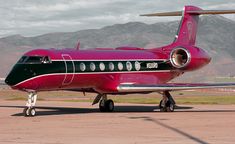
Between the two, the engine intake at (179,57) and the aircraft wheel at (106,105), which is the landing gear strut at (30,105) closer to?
the aircraft wheel at (106,105)

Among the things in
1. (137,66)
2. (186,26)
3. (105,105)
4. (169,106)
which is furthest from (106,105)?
(186,26)

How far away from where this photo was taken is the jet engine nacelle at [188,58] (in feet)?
97.2

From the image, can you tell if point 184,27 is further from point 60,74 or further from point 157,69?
point 60,74

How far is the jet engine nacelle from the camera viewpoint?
2962 cm

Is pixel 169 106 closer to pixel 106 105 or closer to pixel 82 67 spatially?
pixel 106 105

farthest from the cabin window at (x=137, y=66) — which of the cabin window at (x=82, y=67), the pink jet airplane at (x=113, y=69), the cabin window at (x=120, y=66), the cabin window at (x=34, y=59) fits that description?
the cabin window at (x=34, y=59)

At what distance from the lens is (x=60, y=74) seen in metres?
24.6

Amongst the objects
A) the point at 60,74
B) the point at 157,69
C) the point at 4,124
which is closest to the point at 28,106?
the point at 60,74

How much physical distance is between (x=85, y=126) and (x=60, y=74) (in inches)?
242

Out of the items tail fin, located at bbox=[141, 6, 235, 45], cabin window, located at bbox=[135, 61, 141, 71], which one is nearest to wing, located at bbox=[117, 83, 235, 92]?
cabin window, located at bbox=[135, 61, 141, 71]

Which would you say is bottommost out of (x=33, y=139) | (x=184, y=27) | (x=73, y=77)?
(x=33, y=139)

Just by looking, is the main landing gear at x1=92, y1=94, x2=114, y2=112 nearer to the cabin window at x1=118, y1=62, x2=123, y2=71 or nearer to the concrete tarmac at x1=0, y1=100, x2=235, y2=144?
the cabin window at x1=118, y1=62, x2=123, y2=71

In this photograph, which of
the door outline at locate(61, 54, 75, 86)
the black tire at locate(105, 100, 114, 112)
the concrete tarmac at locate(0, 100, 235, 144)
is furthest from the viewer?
the black tire at locate(105, 100, 114, 112)

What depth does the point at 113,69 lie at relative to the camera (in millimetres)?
27797
